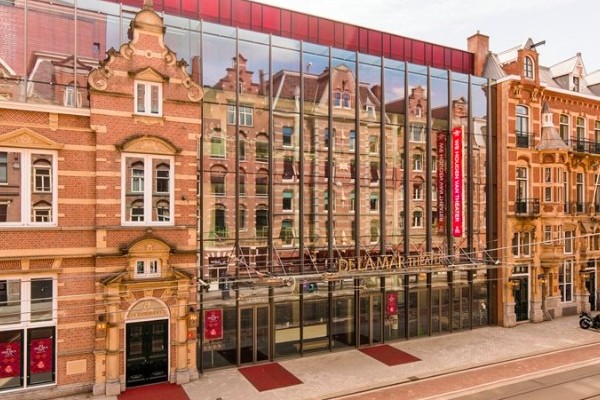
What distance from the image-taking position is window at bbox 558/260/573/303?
92.1 feet

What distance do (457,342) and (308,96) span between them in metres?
14.7

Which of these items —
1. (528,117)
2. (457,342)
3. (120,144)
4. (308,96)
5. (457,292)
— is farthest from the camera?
(528,117)

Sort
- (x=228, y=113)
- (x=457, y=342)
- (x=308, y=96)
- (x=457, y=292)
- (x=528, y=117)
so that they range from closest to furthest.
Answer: (x=228, y=113), (x=308, y=96), (x=457, y=342), (x=457, y=292), (x=528, y=117)

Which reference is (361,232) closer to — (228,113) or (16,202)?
(228,113)

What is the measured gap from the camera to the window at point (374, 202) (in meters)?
22.1

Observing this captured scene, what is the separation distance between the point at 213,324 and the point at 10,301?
297 inches

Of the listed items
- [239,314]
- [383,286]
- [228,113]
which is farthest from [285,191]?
[383,286]

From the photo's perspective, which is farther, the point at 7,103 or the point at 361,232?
the point at 361,232

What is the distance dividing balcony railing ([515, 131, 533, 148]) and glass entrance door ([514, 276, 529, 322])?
8165 mm

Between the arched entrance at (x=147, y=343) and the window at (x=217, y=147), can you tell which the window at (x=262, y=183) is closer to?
the window at (x=217, y=147)

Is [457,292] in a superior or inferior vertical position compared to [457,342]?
superior

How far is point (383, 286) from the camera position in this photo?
2241 cm

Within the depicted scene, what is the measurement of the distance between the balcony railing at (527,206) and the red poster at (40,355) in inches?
982

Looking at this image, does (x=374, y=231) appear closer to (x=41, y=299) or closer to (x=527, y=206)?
(x=527, y=206)
